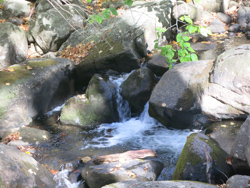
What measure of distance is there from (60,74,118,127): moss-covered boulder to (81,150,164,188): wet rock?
2247 millimetres

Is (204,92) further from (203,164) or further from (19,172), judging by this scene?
(19,172)

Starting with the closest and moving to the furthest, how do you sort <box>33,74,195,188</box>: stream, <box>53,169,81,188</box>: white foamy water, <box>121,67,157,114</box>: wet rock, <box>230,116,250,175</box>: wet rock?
<box>230,116,250,175</box>: wet rock
<box>53,169,81,188</box>: white foamy water
<box>33,74,195,188</box>: stream
<box>121,67,157,114</box>: wet rock

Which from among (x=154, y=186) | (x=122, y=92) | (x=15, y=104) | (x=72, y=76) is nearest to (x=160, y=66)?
(x=122, y=92)

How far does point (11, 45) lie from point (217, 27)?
7.77m

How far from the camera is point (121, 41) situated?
8461mm

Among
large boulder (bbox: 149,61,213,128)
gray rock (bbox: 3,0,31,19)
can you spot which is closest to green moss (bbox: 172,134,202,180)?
large boulder (bbox: 149,61,213,128)

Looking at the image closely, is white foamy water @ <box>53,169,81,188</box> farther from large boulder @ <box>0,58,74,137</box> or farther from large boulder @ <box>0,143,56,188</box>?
large boulder @ <box>0,58,74,137</box>

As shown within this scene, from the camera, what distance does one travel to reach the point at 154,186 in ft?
9.57

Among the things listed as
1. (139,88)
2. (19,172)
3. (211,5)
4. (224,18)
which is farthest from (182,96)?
(211,5)

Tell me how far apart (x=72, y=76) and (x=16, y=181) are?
5.04 meters

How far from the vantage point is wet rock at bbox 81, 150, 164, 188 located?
4242 mm

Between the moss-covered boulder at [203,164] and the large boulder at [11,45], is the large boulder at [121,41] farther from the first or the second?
the moss-covered boulder at [203,164]

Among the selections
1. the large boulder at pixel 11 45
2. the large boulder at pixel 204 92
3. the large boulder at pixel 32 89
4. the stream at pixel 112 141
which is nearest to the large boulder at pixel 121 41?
the large boulder at pixel 32 89

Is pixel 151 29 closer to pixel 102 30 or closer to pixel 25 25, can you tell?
pixel 102 30
